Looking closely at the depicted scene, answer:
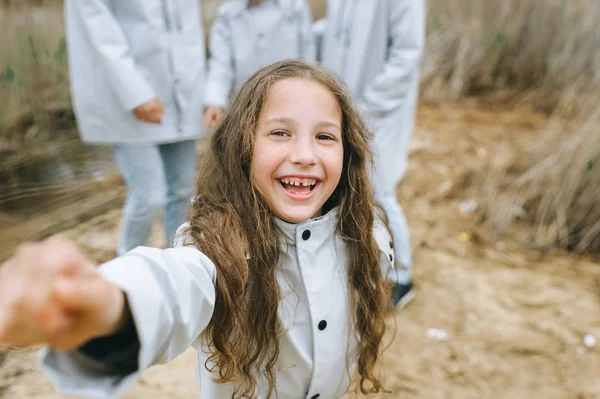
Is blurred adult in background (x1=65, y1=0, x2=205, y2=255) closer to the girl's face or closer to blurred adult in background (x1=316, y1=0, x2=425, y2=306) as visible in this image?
blurred adult in background (x1=316, y1=0, x2=425, y2=306)

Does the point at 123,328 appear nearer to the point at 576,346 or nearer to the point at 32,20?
the point at 576,346

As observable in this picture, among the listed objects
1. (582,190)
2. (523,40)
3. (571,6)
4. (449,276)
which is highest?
(571,6)

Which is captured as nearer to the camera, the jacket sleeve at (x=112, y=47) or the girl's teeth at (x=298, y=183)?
the girl's teeth at (x=298, y=183)

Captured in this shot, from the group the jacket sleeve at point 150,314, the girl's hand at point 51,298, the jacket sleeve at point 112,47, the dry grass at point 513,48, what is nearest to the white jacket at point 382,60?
the jacket sleeve at point 112,47

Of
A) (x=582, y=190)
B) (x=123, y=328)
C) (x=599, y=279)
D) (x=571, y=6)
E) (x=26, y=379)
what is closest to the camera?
(x=123, y=328)

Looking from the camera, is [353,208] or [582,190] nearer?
[353,208]

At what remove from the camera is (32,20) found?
4039mm

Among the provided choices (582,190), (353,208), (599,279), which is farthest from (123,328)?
(582,190)

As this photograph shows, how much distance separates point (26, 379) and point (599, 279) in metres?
2.95

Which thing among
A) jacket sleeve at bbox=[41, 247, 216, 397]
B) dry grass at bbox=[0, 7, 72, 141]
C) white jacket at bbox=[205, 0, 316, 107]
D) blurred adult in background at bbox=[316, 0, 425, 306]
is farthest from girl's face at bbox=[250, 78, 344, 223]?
dry grass at bbox=[0, 7, 72, 141]

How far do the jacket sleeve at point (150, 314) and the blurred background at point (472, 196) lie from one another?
36.2 inches

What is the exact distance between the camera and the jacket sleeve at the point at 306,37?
256cm

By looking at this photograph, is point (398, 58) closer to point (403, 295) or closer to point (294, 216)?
point (403, 295)

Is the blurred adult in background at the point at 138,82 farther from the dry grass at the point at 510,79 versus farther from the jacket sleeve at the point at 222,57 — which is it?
the dry grass at the point at 510,79
